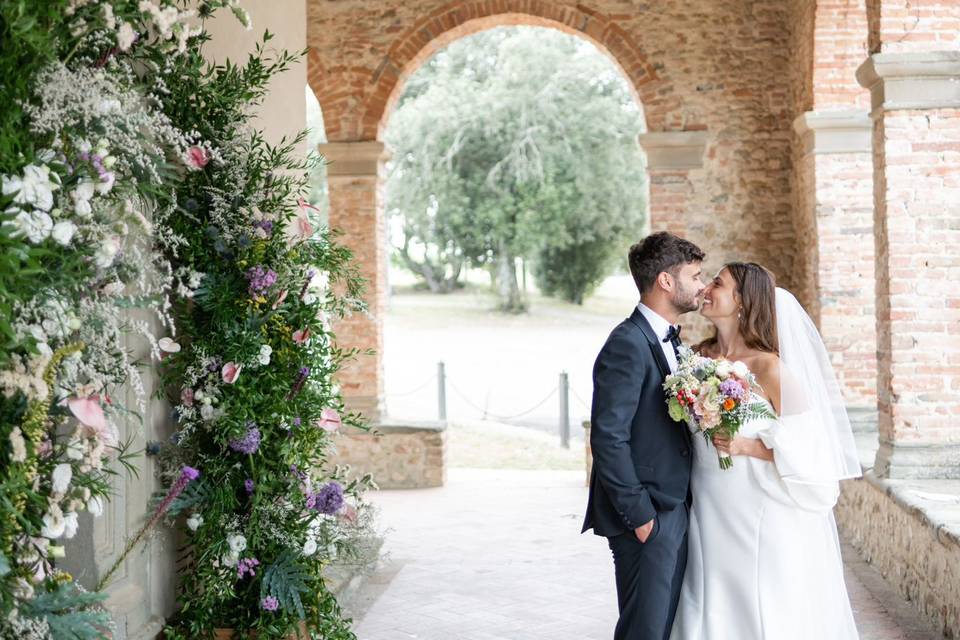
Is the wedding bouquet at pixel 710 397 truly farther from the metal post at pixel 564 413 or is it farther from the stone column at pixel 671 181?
the metal post at pixel 564 413

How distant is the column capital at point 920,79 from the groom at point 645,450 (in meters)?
Result: 3.34

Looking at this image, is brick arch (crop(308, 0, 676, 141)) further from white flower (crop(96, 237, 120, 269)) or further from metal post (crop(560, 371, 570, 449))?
white flower (crop(96, 237, 120, 269))

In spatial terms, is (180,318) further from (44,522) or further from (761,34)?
(761,34)

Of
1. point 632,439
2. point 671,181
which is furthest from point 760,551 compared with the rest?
point 671,181

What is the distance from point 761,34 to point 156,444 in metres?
7.83

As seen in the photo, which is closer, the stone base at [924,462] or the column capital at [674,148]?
the stone base at [924,462]

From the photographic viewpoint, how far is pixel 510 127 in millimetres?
24594

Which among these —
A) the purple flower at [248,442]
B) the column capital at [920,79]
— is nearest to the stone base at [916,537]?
the column capital at [920,79]

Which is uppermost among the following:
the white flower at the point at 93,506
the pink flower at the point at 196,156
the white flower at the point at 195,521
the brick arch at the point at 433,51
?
the brick arch at the point at 433,51

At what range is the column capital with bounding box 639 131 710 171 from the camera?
9141mm

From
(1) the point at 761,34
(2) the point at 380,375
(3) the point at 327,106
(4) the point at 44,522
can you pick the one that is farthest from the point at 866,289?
(4) the point at 44,522

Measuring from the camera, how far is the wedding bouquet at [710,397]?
10.8ft

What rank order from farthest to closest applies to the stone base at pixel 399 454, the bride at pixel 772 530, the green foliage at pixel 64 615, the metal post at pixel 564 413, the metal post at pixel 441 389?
the metal post at pixel 441 389, the metal post at pixel 564 413, the stone base at pixel 399 454, the bride at pixel 772 530, the green foliage at pixel 64 615

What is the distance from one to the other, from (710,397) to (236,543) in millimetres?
1616
